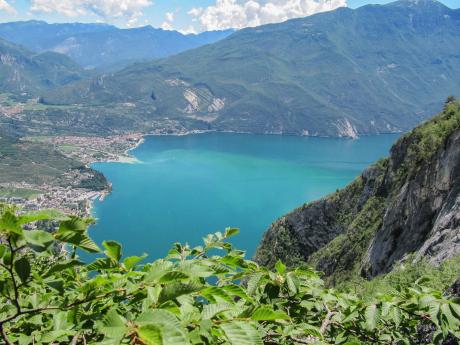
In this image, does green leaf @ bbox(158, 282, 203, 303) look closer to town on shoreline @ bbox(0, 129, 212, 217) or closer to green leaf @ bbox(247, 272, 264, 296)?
green leaf @ bbox(247, 272, 264, 296)

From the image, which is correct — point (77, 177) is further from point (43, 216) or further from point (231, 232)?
point (43, 216)

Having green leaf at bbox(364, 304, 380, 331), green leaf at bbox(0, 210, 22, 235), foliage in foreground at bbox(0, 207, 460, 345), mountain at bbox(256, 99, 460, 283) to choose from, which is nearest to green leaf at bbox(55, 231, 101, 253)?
foliage in foreground at bbox(0, 207, 460, 345)

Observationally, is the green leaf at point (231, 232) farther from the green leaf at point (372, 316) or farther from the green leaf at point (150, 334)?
the green leaf at point (150, 334)

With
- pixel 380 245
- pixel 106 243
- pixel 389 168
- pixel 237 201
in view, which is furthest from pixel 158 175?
pixel 106 243

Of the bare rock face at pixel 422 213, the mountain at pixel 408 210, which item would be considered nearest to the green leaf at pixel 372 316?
the mountain at pixel 408 210

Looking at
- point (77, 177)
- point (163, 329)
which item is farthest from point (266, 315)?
point (77, 177)

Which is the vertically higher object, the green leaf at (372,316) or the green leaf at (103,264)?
the green leaf at (103,264)
